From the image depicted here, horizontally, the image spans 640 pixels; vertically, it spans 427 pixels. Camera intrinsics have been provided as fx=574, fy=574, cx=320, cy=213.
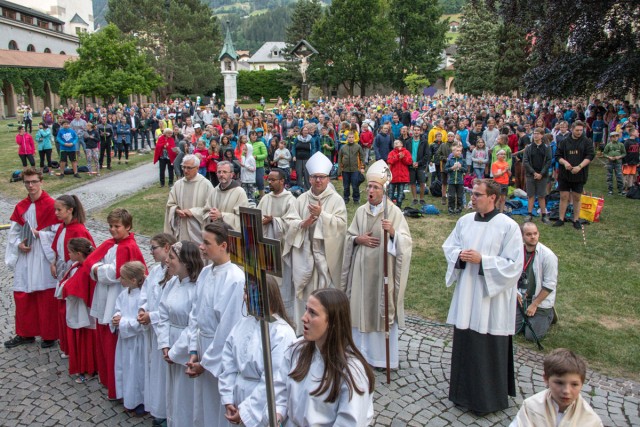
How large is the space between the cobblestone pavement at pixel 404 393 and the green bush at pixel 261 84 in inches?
2650

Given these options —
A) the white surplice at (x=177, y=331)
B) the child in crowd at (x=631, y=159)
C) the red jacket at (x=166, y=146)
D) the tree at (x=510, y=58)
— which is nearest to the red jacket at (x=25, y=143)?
the red jacket at (x=166, y=146)

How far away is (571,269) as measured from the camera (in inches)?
373

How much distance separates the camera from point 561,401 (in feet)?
11.7

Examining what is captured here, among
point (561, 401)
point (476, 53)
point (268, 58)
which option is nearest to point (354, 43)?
point (476, 53)

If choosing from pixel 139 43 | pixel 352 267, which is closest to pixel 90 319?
pixel 352 267

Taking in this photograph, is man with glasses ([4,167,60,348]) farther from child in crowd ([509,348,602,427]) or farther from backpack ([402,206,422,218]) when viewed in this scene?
backpack ([402,206,422,218])

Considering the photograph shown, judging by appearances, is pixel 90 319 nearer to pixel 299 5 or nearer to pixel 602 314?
pixel 602 314

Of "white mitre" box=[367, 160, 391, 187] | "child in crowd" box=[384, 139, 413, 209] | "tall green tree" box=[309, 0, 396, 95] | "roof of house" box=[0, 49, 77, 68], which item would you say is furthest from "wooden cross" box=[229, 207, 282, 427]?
"tall green tree" box=[309, 0, 396, 95]

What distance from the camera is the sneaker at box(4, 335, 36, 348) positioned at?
732 cm

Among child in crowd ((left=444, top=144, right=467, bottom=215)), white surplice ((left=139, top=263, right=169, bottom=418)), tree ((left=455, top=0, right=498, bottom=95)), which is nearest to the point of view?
white surplice ((left=139, top=263, right=169, bottom=418))

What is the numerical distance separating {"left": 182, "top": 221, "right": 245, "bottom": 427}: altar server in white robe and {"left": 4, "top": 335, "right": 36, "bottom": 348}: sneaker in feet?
12.1

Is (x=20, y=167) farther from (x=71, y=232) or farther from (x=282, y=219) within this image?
(x=282, y=219)

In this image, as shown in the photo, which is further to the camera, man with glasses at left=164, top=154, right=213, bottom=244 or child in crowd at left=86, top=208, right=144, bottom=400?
man with glasses at left=164, top=154, right=213, bottom=244

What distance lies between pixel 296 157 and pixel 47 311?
30.9 feet
